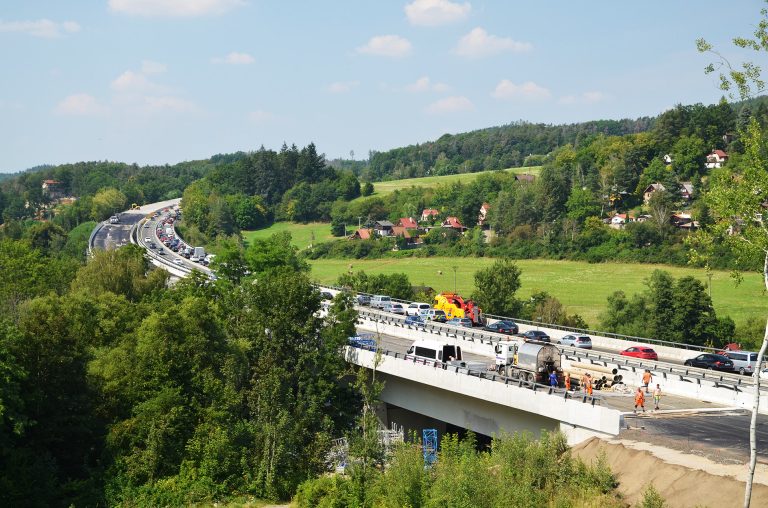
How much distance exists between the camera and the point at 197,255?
453 ft

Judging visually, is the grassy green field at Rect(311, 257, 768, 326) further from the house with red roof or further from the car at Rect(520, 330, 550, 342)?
the car at Rect(520, 330, 550, 342)

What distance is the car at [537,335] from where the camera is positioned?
62.1 metres

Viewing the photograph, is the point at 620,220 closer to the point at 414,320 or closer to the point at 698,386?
the point at 414,320

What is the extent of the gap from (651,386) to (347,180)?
159m

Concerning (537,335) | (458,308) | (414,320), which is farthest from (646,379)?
(458,308)

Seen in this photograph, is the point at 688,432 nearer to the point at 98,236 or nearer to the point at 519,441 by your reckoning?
the point at 519,441

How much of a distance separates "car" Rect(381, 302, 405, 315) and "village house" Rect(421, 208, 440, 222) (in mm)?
90818

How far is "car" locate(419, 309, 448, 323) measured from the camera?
236ft

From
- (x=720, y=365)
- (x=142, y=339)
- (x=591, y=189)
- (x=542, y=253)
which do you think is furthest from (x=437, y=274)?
(x=142, y=339)

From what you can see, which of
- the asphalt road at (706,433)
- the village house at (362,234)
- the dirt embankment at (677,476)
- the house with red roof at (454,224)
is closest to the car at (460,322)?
the asphalt road at (706,433)

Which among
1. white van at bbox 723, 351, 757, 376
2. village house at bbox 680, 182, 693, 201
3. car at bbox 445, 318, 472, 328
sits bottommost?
car at bbox 445, 318, 472, 328

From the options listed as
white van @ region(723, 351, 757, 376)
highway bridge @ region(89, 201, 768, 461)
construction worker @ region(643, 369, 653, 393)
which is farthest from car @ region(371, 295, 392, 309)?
construction worker @ region(643, 369, 653, 393)

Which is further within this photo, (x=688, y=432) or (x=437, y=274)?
(x=437, y=274)

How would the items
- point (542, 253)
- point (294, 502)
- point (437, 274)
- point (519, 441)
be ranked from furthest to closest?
point (542, 253)
point (437, 274)
point (294, 502)
point (519, 441)
